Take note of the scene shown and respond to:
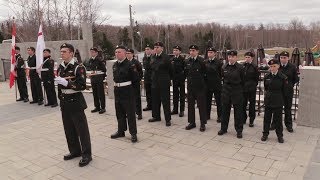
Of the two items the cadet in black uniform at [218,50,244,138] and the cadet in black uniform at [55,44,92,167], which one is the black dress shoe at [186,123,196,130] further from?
the cadet in black uniform at [55,44,92,167]

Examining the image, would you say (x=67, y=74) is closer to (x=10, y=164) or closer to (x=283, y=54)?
(x=10, y=164)

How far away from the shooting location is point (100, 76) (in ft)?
26.6

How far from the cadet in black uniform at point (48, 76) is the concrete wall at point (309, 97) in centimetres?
647

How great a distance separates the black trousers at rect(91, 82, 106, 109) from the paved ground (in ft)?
3.60

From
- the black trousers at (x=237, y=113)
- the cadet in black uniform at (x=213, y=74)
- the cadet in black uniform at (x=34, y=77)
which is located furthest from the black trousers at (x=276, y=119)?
the cadet in black uniform at (x=34, y=77)

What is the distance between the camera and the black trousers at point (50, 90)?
29.7 ft

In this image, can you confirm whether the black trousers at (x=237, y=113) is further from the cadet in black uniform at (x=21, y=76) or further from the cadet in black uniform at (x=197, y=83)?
the cadet in black uniform at (x=21, y=76)

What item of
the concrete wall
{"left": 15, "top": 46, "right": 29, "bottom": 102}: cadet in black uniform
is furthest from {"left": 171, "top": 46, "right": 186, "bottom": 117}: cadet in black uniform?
{"left": 15, "top": 46, "right": 29, "bottom": 102}: cadet in black uniform

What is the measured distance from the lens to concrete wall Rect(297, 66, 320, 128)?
6.21 metres

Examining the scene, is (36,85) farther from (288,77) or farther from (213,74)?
(288,77)

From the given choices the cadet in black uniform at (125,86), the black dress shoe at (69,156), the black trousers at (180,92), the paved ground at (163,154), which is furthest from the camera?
the black trousers at (180,92)

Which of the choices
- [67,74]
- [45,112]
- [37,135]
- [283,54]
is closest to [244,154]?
[283,54]

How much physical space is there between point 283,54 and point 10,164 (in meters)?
5.21

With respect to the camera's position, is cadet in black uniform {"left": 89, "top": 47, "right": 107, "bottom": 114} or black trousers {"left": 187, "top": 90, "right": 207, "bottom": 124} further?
cadet in black uniform {"left": 89, "top": 47, "right": 107, "bottom": 114}
